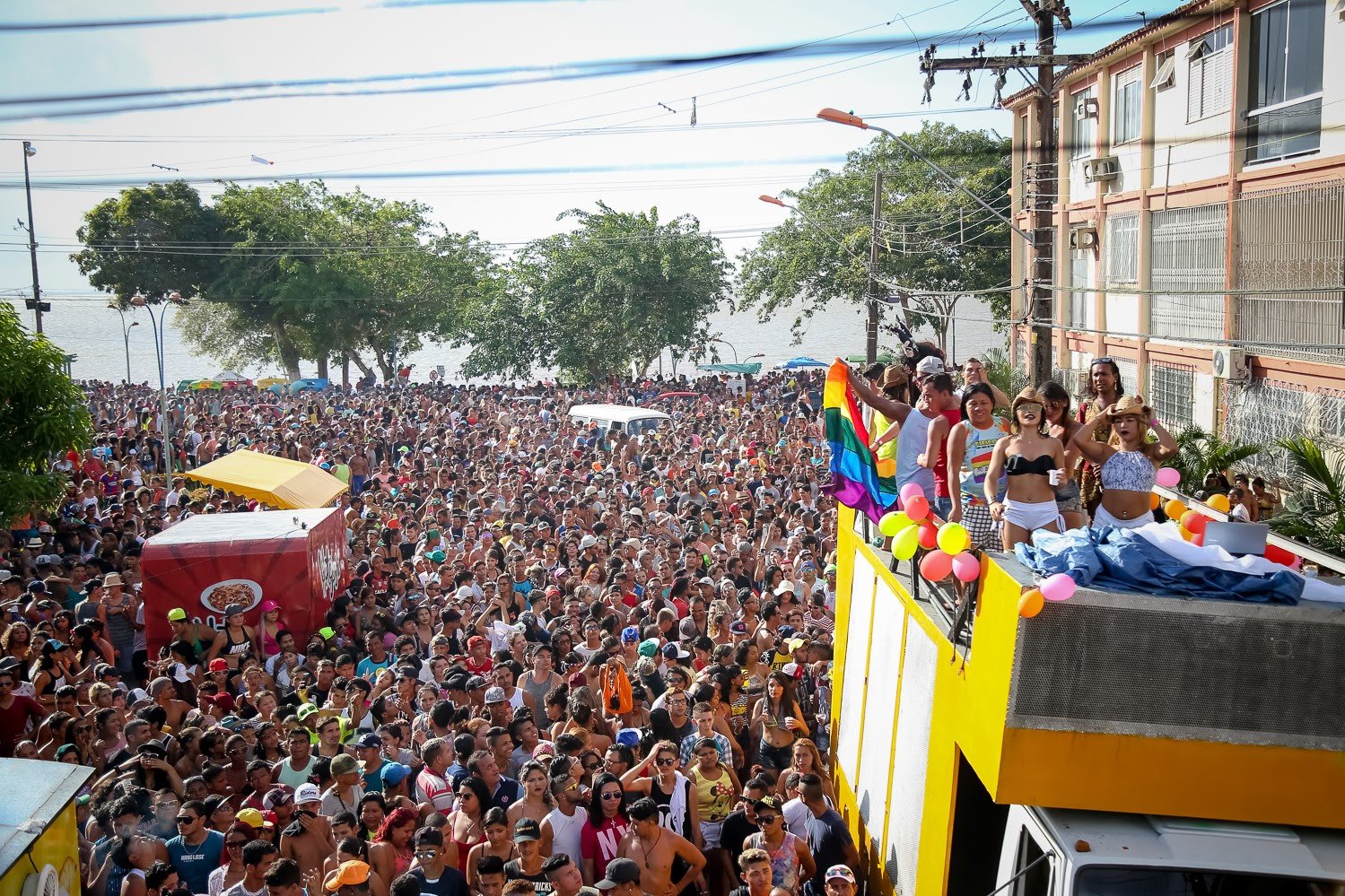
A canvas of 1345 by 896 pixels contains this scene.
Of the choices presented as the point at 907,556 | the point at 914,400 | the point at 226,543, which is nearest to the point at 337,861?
the point at 907,556

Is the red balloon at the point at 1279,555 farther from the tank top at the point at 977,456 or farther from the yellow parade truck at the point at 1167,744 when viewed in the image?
the tank top at the point at 977,456

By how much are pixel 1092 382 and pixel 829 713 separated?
3817mm

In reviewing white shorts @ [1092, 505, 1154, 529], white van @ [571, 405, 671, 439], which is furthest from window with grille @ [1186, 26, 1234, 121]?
white shorts @ [1092, 505, 1154, 529]

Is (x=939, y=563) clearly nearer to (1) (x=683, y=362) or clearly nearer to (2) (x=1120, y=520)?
(2) (x=1120, y=520)

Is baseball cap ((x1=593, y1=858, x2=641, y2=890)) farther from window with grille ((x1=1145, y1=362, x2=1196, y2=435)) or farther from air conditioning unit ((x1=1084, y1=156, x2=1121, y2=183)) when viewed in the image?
air conditioning unit ((x1=1084, y1=156, x2=1121, y2=183))

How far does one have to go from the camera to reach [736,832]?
7.19m

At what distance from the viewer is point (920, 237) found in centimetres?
4597

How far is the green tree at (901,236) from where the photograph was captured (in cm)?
4494

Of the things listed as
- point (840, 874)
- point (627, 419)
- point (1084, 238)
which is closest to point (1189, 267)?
point (1084, 238)

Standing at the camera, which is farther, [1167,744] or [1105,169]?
[1105,169]

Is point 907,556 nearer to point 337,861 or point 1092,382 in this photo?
point 1092,382

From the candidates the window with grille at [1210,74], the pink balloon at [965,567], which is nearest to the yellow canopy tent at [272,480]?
the pink balloon at [965,567]

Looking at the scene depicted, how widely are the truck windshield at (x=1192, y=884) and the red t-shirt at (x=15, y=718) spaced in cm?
845

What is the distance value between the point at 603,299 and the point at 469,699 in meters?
37.0
